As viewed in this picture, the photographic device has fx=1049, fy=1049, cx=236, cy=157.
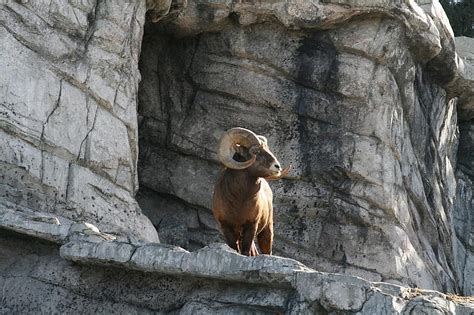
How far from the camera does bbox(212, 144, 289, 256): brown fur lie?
11.7 metres

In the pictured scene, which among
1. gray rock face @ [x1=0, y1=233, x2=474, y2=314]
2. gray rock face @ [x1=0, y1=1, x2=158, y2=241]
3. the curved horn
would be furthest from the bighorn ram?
gray rock face @ [x1=0, y1=233, x2=474, y2=314]

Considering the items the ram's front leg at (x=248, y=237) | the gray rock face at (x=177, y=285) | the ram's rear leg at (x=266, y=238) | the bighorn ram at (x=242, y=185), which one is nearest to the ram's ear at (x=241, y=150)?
the bighorn ram at (x=242, y=185)

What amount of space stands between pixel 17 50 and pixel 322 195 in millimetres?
5236

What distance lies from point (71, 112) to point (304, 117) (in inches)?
163

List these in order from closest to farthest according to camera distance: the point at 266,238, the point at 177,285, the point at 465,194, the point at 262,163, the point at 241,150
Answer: the point at 177,285
the point at 262,163
the point at 241,150
the point at 266,238
the point at 465,194

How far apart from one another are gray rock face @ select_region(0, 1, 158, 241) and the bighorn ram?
1215mm

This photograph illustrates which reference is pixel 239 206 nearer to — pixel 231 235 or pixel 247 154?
pixel 231 235

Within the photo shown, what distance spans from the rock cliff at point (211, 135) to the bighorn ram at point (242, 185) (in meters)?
1.08

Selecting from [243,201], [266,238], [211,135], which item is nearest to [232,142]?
[243,201]

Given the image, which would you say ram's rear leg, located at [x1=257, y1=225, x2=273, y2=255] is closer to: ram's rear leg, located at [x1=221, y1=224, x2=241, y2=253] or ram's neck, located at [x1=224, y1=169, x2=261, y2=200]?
ram's rear leg, located at [x1=221, y1=224, x2=241, y2=253]

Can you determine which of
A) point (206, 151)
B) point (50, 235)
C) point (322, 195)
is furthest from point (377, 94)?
point (50, 235)

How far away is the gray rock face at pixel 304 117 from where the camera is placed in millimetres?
15062

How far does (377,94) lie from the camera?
605 inches

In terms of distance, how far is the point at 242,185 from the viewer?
11766mm
